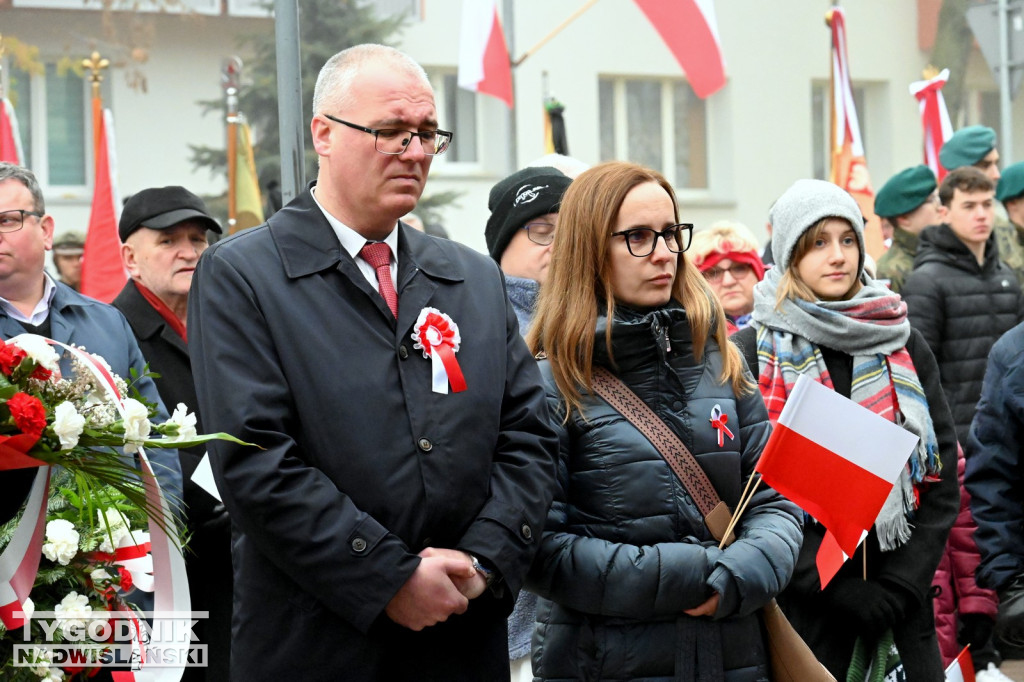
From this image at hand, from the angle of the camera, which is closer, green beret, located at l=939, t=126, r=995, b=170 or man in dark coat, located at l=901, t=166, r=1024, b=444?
man in dark coat, located at l=901, t=166, r=1024, b=444

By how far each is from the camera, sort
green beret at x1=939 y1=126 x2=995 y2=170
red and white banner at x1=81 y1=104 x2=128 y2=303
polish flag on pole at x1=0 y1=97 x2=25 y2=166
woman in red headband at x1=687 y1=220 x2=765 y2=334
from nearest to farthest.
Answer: woman in red headband at x1=687 y1=220 x2=765 y2=334, red and white banner at x1=81 y1=104 x2=128 y2=303, polish flag on pole at x1=0 y1=97 x2=25 y2=166, green beret at x1=939 y1=126 x2=995 y2=170

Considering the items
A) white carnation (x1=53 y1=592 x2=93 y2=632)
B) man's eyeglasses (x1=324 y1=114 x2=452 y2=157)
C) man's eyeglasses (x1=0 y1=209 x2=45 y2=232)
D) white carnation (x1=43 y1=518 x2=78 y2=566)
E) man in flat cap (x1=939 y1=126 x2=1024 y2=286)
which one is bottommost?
Result: white carnation (x1=53 y1=592 x2=93 y2=632)

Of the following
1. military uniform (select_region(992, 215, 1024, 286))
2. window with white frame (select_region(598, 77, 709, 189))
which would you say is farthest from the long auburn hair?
window with white frame (select_region(598, 77, 709, 189))

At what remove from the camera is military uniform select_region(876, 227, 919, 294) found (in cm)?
793

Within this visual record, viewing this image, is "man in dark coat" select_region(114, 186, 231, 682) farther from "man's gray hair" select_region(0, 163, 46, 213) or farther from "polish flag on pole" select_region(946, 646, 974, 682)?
"polish flag on pole" select_region(946, 646, 974, 682)

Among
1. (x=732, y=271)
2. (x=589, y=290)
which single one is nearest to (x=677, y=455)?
(x=589, y=290)

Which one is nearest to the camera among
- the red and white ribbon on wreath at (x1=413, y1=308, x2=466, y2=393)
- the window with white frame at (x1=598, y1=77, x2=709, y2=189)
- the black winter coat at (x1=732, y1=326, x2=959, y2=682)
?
the red and white ribbon on wreath at (x1=413, y1=308, x2=466, y2=393)

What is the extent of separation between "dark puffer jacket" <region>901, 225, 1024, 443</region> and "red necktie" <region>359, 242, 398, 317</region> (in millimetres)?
4153

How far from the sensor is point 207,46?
19.4m

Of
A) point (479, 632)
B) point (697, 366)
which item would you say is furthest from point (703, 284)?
point (479, 632)

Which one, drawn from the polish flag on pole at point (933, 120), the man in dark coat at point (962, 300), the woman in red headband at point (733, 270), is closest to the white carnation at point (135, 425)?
the woman in red headband at point (733, 270)

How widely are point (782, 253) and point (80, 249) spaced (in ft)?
23.1

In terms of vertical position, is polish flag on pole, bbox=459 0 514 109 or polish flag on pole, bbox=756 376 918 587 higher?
polish flag on pole, bbox=459 0 514 109

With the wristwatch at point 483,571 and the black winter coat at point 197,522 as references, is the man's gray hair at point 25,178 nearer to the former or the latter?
the black winter coat at point 197,522
